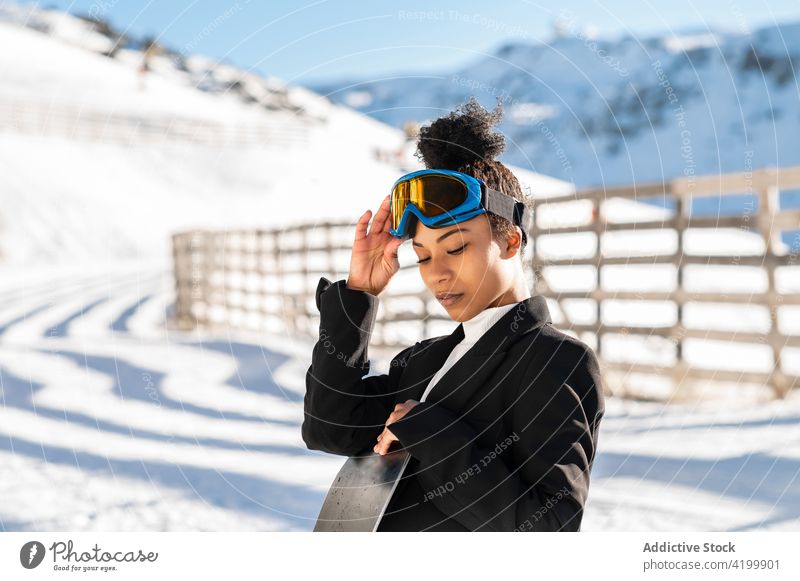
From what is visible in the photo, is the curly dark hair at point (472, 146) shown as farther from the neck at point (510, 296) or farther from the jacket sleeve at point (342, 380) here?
the jacket sleeve at point (342, 380)

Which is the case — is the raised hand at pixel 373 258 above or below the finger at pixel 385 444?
above

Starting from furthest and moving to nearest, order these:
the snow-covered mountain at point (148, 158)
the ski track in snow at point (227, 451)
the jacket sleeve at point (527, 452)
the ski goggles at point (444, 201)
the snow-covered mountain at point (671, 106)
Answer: the snow-covered mountain at point (671, 106), the snow-covered mountain at point (148, 158), the ski track in snow at point (227, 451), the ski goggles at point (444, 201), the jacket sleeve at point (527, 452)

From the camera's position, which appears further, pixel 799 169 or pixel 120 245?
pixel 120 245

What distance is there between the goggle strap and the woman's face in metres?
0.02

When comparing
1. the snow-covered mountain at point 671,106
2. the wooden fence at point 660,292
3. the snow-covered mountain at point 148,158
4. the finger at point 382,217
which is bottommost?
the wooden fence at point 660,292

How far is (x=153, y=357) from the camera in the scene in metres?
5.54

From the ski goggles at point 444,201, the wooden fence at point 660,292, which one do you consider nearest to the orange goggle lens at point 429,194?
the ski goggles at point 444,201

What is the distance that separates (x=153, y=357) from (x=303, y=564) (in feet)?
14.1

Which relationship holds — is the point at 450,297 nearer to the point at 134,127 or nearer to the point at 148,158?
the point at 148,158

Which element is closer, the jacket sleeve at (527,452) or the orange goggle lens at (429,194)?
the jacket sleeve at (527,452)

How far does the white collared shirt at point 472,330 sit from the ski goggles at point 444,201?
5.2 inches

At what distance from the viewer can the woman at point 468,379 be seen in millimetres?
1082

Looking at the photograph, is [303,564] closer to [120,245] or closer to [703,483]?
[703,483]

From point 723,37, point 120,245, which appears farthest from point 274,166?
point 723,37
